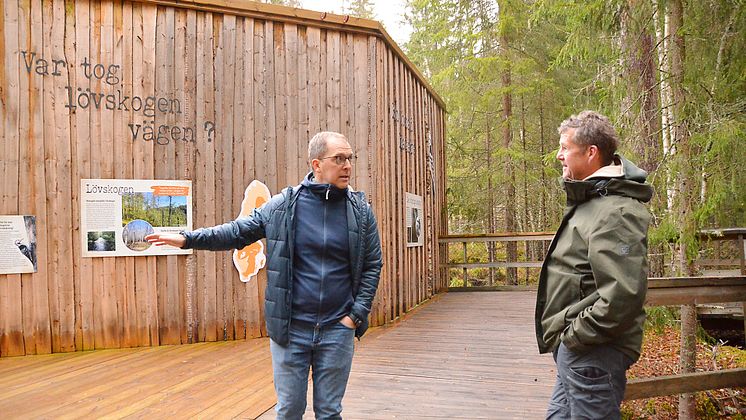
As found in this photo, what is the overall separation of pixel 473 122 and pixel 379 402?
40.4ft

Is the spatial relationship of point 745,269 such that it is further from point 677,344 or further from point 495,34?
point 495,34

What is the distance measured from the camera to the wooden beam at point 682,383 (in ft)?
11.3

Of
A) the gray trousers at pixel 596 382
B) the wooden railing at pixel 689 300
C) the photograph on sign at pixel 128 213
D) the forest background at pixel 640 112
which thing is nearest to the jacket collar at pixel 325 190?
the gray trousers at pixel 596 382

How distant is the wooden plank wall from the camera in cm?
580

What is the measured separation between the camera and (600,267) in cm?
Answer: 190

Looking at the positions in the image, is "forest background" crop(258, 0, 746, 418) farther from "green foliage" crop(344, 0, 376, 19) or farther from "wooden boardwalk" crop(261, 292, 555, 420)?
"green foliage" crop(344, 0, 376, 19)

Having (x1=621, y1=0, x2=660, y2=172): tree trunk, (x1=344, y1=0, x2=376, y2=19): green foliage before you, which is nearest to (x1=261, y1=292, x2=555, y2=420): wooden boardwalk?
(x1=621, y1=0, x2=660, y2=172): tree trunk

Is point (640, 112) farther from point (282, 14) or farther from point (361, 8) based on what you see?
point (361, 8)

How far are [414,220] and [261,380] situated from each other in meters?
4.77

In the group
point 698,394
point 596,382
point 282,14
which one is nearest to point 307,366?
point 596,382

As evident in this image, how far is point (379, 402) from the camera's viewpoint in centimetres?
392

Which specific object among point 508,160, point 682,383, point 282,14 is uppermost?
point 282,14

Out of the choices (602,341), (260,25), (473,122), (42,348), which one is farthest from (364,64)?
(473,122)

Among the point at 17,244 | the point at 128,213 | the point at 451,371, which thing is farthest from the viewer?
the point at 128,213
